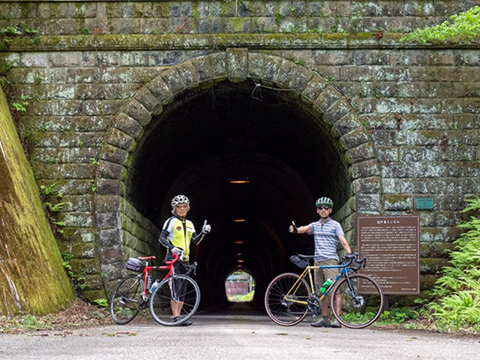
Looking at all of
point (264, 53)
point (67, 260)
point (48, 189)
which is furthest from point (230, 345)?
point (264, 53)

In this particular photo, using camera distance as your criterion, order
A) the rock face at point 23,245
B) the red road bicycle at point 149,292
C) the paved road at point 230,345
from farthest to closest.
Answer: the red road bicycle at point 149,292 → the rock face at point 23,245 → the paved road at point 230,345

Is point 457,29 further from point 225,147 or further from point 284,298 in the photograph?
point 225,147

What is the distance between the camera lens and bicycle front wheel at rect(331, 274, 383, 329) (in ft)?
32.7

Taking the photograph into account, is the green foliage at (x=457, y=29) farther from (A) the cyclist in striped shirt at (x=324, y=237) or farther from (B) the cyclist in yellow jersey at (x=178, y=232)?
(B) the cyclist in yellow jersey at (x=178, y=232)

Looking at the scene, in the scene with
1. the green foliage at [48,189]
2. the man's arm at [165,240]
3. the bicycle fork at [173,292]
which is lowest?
the bicycle fork at [173,292]

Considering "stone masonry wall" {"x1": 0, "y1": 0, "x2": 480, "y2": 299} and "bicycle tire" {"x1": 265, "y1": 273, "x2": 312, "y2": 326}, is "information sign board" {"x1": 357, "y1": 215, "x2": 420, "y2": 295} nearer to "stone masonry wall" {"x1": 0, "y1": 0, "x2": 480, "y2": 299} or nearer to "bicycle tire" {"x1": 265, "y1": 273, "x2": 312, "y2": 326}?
"stone masonry wall" {"x1": 0, "y1": 0, "x2": 480, "y2": 299}

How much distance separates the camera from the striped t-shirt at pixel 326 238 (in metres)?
10.7

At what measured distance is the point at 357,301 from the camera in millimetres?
9938

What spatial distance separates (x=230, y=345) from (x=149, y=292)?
3.80m

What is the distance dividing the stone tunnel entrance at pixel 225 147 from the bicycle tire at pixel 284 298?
2.26m

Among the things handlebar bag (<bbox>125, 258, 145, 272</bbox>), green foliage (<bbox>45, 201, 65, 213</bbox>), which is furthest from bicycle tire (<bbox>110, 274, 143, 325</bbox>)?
green foliage (<bbox>45, 201, 65, 213</bbox>)

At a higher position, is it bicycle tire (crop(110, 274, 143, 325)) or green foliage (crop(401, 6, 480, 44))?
green foliage (crop(401, 6, 480, 44))

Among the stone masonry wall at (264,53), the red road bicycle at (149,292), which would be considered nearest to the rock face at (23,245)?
the stone masonry wall at (264,53)

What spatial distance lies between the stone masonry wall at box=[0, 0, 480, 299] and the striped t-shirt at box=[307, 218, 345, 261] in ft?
6.16
